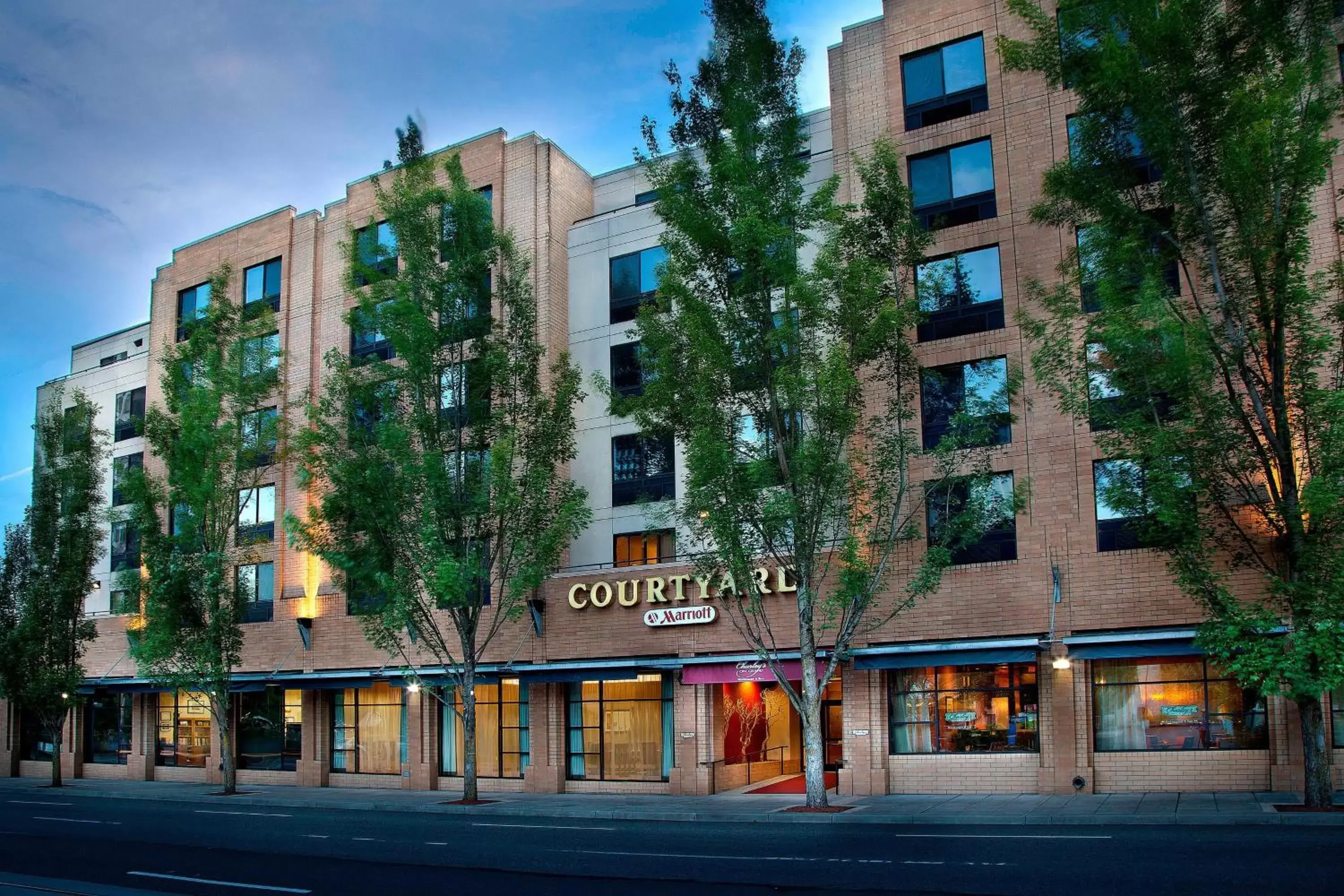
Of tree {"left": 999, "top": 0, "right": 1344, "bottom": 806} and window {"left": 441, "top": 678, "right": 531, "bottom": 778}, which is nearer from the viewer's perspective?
tree {"left": 999, "top": 0, "right": 1344, "bottom": 806}

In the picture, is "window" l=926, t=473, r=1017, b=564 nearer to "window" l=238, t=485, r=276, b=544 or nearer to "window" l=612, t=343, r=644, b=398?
"window" l=612, t=343, r=644, b=398

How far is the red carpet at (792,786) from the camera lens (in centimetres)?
2823

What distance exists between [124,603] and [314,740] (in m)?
8.57

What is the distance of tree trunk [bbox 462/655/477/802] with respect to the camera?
28.4 m

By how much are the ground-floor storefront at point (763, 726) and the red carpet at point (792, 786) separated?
23 centimetres

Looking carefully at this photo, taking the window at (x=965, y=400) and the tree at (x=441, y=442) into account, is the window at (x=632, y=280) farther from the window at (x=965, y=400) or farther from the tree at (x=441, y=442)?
the window at (x=965, y=400)

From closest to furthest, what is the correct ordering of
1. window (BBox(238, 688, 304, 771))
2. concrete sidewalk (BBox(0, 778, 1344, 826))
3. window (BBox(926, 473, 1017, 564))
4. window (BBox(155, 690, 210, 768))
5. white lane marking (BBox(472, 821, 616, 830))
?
concrete sidewalk (BBox(0, 778, 1344, 826))
white lane marking (BBox(472, 821, 616, 830))
window (BBox(926, 473, 1017, 564))
window (BBox(238, 688, 304, 771))
window (BBox(155, 690, 210, 768))

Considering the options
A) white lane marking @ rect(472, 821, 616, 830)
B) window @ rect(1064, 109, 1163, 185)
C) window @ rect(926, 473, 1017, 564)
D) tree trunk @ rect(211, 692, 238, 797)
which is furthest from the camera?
tree trunk @ rect(211, 692, 238, 797)

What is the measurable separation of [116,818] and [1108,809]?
876 inches

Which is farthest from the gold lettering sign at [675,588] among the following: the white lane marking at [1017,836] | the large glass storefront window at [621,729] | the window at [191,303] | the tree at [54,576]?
the tree at [54,576]

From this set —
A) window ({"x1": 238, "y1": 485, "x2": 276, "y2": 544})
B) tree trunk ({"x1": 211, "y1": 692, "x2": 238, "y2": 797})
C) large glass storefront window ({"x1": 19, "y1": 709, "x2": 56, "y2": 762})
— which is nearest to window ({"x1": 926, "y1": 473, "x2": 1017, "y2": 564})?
tree trunk ({"x1": 211, "y1": 692, "x2": 238, "y2": 797})

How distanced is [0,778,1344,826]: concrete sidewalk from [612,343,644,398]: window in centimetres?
1127

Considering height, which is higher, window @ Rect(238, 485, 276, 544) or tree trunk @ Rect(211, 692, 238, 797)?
window @ Rect(238, 485, 276, 544)

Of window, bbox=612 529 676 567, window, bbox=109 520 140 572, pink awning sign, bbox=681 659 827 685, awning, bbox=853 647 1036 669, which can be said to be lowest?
pink awning sign, bbox=681 659 827 685
